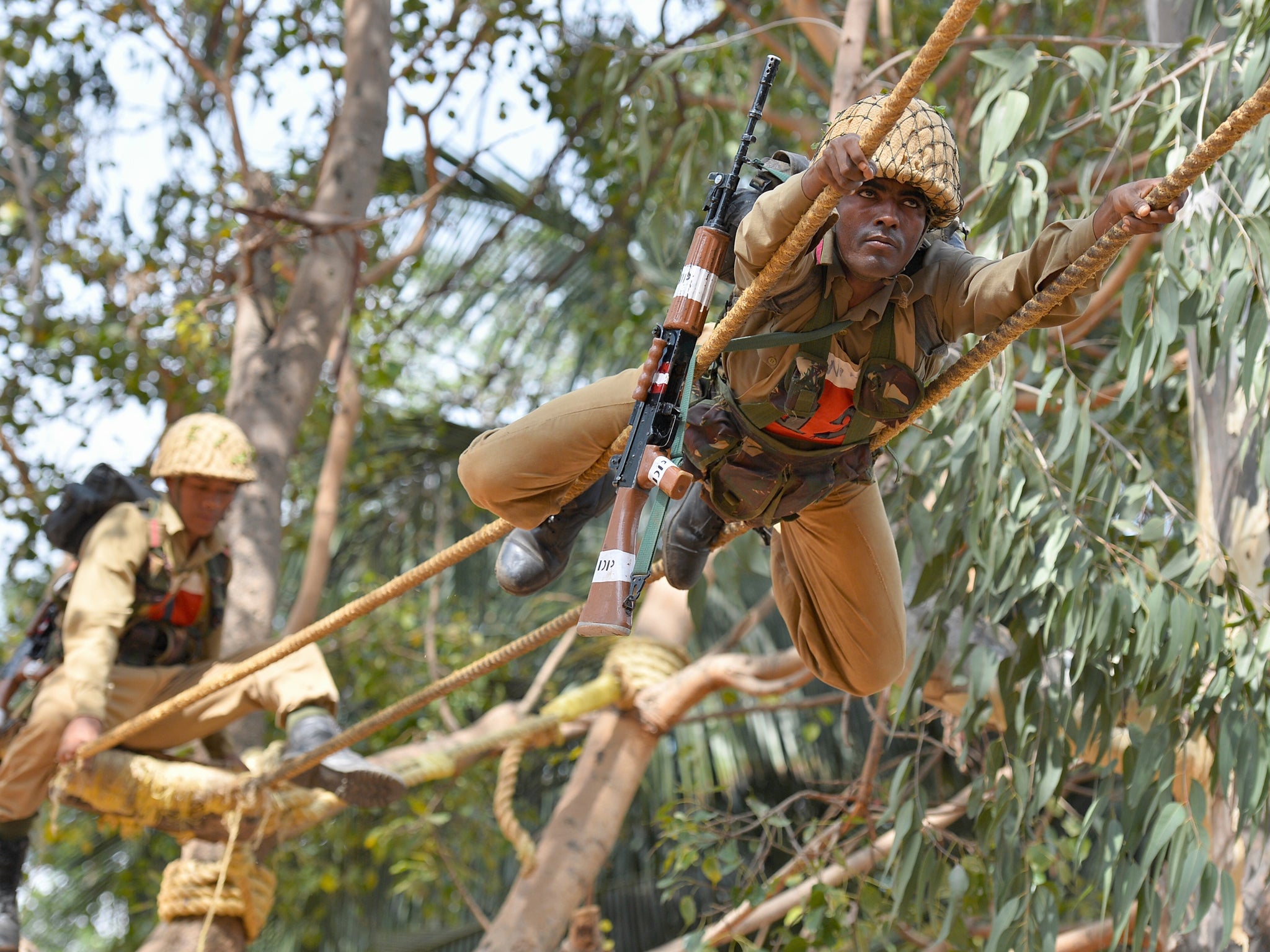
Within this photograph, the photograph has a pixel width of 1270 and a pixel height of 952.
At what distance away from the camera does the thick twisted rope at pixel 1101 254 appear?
5.55ft

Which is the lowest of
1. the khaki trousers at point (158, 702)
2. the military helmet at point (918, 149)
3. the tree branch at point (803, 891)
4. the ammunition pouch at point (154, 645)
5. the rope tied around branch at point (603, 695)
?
the tree branch at point (803, 891)

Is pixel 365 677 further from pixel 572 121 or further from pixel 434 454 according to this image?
pixel 572 121

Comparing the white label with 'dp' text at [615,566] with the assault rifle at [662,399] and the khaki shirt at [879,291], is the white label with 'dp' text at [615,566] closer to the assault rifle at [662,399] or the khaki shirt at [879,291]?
the assault rifle at [662,399]

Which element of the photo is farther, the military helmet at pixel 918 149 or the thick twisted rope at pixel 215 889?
the thick twisted rope at pixel 215 889

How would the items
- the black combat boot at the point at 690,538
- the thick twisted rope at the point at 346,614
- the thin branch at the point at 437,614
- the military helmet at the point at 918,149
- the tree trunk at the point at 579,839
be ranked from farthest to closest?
the thin branch at the point at 437,614 < the tree trunk at the point at 579,839 < the black combat boot at the point at 690,538 < the thick twisted rope at the point at 346,614 < the military helmet at the point at 918,149

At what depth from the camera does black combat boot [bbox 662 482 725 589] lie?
2730mm

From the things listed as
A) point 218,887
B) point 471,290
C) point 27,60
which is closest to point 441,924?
point 471,290

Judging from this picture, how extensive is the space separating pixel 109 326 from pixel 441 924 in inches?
159

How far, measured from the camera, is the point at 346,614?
3.05m

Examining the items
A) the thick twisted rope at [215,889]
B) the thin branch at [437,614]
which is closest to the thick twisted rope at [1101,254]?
the thick twisted rope at [215,889]

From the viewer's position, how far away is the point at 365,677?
6.50m

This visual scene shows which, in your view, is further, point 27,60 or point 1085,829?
point 27,60

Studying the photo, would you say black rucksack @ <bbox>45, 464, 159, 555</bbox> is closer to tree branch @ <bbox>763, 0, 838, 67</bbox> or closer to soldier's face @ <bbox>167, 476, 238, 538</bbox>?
soldier's face @ <bbox>167, 476, 238, 538</bbox>

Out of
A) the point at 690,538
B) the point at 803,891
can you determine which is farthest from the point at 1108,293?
the point at 690,538
